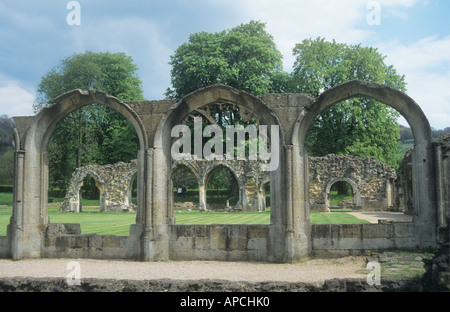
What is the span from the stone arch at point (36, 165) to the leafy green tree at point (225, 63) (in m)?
18.1

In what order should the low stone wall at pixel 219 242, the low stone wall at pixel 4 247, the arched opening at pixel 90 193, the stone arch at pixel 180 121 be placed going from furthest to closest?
the arched opening at pixel 90 193
the low stone wall at pixel 4 247
the low stone wall at pixel 219 242
the stone arch at pixel 180 121

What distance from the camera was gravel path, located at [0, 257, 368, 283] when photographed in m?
6.40

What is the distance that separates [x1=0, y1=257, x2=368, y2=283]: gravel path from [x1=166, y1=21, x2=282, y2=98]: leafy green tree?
1993 centimetres

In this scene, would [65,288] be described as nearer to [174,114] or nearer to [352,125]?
[174,114]

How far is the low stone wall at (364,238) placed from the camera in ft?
25.9

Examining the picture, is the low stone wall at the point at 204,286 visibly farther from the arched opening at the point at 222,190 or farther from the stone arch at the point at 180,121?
the arched opening at the point at 222,190

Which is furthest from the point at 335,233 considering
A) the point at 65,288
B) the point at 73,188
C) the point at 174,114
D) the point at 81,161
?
the point at 81,161

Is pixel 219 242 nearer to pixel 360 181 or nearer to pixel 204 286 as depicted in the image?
pixel 204 286

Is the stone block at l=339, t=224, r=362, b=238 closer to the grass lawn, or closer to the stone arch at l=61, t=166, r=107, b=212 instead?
the grass lawn

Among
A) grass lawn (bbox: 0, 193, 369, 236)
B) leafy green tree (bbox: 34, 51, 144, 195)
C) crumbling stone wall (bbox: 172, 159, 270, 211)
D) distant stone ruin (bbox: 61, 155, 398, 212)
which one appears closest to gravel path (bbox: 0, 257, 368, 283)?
grass lawn (bbox: 0, 193, 369, 236)

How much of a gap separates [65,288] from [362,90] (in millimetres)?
6389

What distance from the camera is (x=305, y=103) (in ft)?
26.2

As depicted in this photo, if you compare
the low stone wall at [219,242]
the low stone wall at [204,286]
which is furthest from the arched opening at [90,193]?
the low stone wall at [204,286]

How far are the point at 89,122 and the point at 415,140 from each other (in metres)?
29.2
